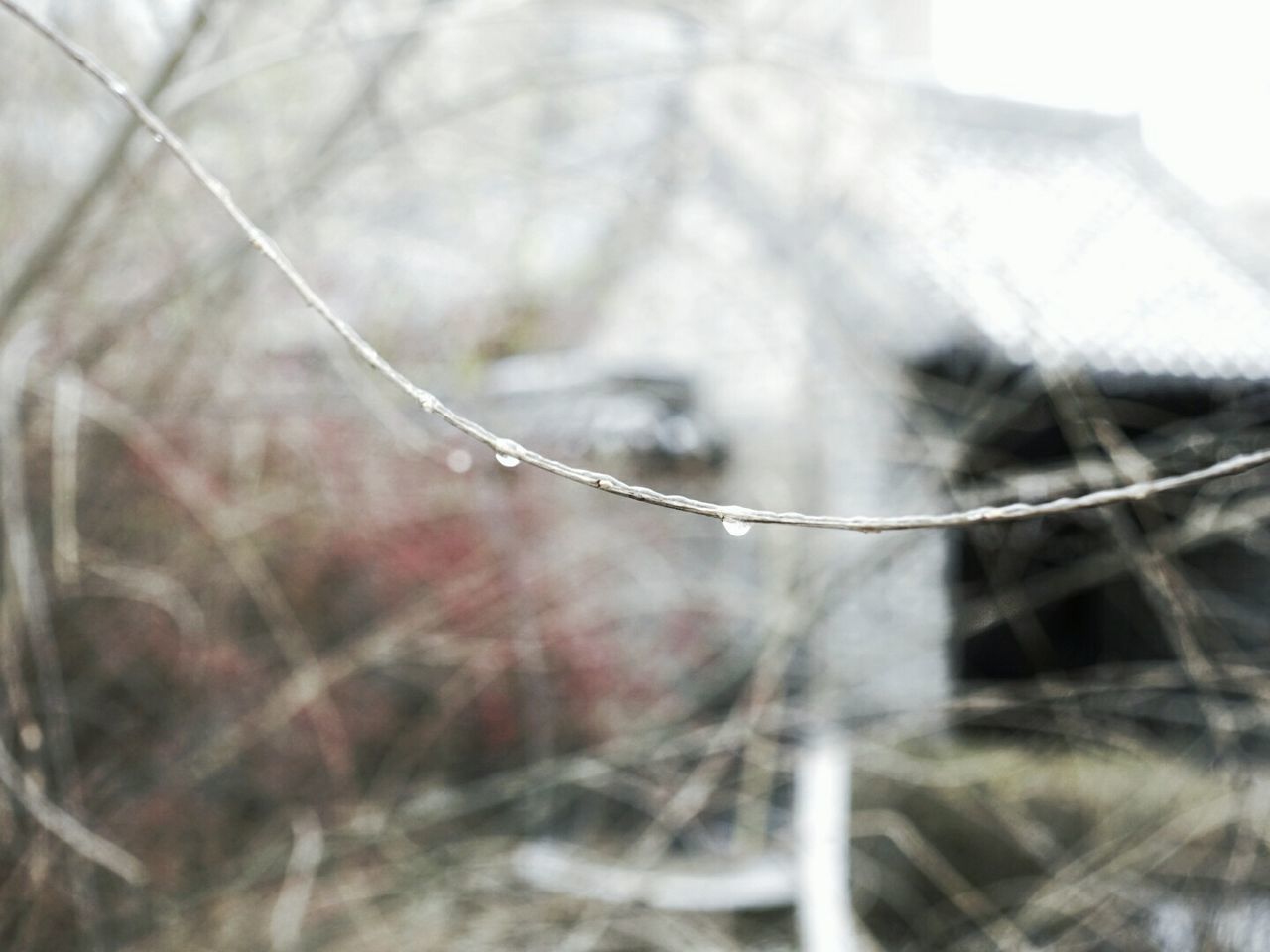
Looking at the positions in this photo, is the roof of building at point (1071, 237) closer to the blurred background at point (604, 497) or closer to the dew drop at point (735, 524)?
the blurred background at point (604, 497)

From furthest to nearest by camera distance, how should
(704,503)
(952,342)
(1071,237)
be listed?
1. (1071,237)
2. (952,342)
3. (704,503)

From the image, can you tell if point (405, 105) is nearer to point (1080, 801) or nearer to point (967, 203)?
point (967, 203)

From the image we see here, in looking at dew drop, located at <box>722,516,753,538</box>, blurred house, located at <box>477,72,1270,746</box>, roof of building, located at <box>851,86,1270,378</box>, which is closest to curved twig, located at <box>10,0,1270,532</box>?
dew drop, located at <box>722,516,753,538</box>

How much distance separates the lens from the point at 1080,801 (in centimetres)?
326

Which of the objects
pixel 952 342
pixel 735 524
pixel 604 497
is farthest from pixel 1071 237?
pixel 735 524

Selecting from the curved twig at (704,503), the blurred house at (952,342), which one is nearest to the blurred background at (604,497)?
the blurred house at (952,342)

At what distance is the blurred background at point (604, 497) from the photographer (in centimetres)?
235

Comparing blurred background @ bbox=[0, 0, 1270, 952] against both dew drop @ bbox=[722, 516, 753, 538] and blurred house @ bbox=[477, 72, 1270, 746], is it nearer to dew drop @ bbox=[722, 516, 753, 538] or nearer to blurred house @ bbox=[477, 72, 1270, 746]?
blurred house @ bbox=[477, 72, 1270, 746]

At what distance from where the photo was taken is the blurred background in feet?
7.70

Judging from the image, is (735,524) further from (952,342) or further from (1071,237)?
(1071,237)

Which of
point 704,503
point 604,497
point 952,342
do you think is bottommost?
point 704,503

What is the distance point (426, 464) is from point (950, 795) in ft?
8.24

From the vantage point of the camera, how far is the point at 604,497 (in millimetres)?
Result: 4805

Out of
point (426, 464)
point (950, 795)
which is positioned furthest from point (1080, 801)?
point (426, 464)
